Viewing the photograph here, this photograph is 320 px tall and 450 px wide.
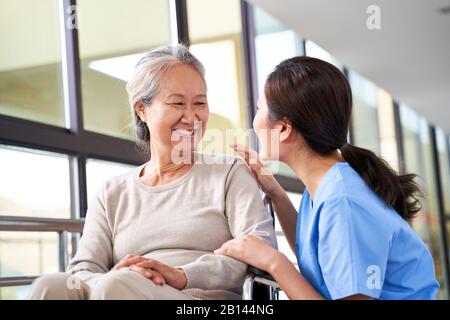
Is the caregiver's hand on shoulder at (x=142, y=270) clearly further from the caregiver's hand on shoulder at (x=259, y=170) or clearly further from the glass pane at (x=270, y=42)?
the glass pane at (x=270, y=42)

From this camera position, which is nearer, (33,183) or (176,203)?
(176,203)

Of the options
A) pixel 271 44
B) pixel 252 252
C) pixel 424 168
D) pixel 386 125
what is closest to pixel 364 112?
pixel 386 125

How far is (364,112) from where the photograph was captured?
7168 mm

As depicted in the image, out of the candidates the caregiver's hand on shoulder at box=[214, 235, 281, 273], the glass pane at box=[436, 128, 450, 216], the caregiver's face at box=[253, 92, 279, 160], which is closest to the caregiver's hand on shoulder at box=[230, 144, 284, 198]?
the caregiver's face at box=[253, 92, 279, 160]

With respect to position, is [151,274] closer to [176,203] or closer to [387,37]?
[176,203]

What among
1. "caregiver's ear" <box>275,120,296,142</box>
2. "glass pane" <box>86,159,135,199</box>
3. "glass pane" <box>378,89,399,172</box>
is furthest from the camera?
"glass pane" <box>378,89,399,172</box>

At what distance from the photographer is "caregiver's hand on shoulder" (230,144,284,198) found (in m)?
1.80

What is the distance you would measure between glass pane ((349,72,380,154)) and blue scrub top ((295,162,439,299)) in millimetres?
5265

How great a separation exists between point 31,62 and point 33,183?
1.65 feet

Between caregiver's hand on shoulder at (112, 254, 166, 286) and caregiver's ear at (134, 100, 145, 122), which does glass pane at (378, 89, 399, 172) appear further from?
caregiver's hand on shoulder at (112, 254, 166, 286)

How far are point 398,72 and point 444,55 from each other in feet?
1.82

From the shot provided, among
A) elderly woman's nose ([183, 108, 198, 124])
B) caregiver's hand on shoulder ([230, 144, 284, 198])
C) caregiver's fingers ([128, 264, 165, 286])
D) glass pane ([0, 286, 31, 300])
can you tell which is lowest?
glass pane ([0, 286, 31, 300])

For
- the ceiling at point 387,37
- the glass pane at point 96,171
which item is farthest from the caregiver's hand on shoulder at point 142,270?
the ceiling at point 387,37

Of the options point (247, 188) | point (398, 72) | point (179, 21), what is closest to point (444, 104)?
point (398, 72)
